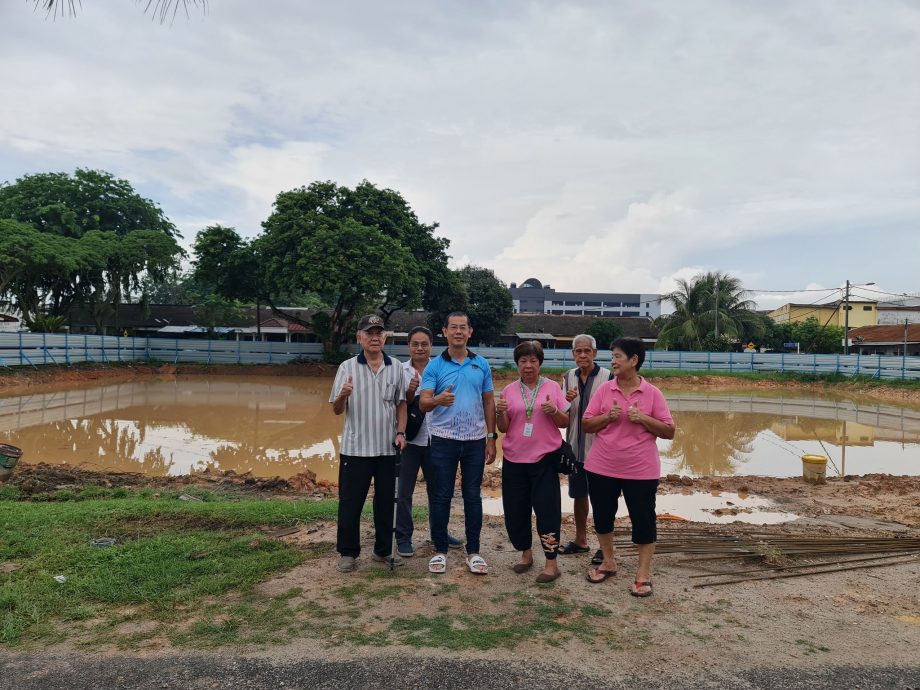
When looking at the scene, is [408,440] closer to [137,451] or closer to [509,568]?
[509,568]

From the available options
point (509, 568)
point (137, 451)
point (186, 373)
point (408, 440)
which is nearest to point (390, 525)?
point (408, 440)

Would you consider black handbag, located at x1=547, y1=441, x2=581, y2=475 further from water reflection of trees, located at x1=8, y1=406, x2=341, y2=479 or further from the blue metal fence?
the blue metal fence

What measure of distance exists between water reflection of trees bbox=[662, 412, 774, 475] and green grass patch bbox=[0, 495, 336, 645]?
720cm

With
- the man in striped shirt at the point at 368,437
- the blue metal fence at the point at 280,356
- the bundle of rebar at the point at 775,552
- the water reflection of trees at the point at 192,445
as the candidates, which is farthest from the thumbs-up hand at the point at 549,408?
the blue metal fence at the point at 280,356

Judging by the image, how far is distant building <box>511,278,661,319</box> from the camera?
259 ft

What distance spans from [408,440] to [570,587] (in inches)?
57.2

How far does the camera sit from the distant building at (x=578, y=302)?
7881cm

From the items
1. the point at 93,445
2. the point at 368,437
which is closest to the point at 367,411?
the point at 368,437

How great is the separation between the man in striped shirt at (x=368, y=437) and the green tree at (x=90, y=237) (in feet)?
92.8

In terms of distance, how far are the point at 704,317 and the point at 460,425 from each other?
29.8 metres

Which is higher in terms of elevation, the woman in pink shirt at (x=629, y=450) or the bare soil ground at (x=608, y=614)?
the woman in pink shirt at (x=629, y=450)

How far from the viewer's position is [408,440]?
426 cm

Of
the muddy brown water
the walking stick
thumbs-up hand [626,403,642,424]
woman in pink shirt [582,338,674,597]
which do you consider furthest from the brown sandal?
the muddy brown water

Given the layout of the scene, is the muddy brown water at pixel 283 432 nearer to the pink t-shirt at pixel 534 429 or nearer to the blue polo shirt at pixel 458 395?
the blue polo shirt at pixel 458 395
